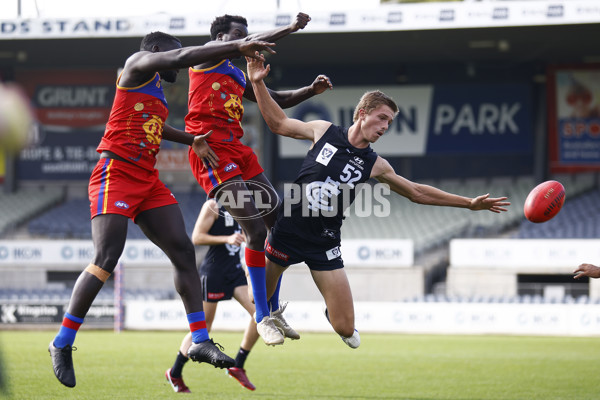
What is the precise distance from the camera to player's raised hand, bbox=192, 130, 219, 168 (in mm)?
6277

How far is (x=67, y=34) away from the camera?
24.1m

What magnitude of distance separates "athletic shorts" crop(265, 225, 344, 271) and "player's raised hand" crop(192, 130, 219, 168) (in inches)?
38.2

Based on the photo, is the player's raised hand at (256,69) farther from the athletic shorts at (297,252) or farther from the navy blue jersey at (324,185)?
the athletic shorts at (297,252)

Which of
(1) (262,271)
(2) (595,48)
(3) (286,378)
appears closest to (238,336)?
(3) (286,378)

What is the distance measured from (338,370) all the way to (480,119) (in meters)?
17.8

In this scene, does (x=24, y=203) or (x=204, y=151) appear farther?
(x=24, y=203)

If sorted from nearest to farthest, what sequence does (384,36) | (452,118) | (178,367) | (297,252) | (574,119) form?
(297,252) < (178,367) < (384,36) < (574,119) < (452,118)

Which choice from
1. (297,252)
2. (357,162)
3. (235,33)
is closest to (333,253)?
(297,252)

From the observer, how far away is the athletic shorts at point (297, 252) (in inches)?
278

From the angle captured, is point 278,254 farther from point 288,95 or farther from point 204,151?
point 288,95

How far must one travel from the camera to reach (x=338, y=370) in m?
11.5

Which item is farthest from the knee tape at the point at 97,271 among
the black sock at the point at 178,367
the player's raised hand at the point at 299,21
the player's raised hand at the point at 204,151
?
the black sock at the point at 178,367

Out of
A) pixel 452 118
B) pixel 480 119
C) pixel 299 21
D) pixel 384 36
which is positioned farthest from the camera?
pixel 452 118

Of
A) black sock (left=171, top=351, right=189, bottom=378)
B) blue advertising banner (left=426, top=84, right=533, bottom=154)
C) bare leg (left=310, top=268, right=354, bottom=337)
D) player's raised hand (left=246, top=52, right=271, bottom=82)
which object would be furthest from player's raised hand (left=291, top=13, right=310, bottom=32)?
blue advertising banner (left=426, top=84, right=533, bottom=154)
